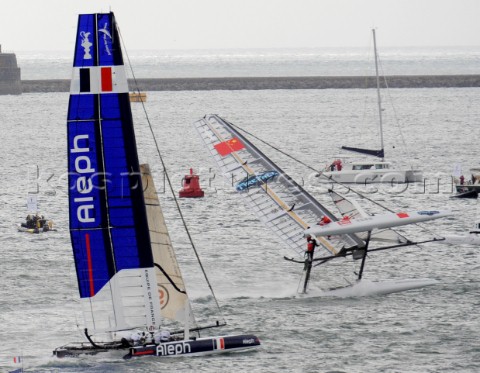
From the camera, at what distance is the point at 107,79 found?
25922 mm

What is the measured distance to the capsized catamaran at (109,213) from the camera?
25828 millimetres

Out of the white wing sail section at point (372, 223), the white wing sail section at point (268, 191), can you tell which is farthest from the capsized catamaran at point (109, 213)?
the white wing sail section at point (268, 191)

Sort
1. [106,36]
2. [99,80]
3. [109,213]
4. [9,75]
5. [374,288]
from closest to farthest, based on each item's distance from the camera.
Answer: [106,36]
[99,80]
[109,213]
[374,288]
[9,75]

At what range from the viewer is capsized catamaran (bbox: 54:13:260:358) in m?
25.8

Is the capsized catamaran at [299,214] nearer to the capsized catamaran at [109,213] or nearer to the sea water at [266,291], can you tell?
the sea water at [266,291]

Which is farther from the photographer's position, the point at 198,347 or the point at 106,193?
the point at 198,347

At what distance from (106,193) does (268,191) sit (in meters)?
14.6

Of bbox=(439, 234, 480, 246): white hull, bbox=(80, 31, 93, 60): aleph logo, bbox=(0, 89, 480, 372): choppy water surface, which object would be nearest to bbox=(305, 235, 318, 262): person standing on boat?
bbox=(0, 89, 480, 372): choppy water surface

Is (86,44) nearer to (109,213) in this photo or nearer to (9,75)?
(109,213)

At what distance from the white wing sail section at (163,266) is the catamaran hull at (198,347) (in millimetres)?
739

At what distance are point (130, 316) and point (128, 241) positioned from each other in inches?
75.7

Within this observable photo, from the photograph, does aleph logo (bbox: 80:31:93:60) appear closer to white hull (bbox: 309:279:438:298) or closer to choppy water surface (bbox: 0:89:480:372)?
choppy water surface (bbox: 0:89:480:372)

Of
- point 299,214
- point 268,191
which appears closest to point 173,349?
point 299,214

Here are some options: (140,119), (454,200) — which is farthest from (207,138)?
(140,119)
